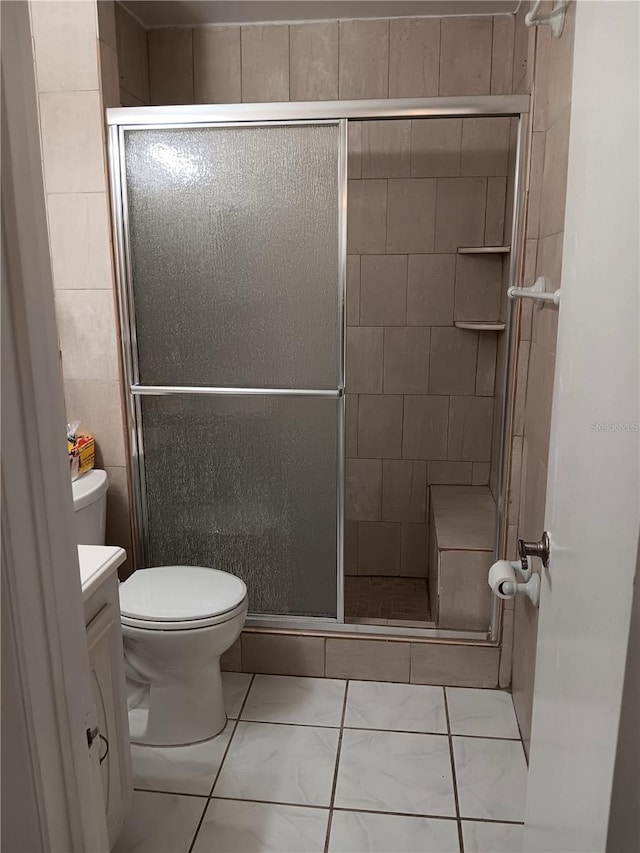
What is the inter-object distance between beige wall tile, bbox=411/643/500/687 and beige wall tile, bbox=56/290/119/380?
1.43 m

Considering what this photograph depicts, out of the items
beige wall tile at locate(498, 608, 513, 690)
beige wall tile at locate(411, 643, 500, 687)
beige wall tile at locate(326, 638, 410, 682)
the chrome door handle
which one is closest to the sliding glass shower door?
beige wall tile at locate(326, 638, 410, 682)

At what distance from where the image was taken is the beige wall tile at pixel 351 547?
3.18 metres

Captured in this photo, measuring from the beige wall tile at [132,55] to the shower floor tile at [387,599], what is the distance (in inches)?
84.5

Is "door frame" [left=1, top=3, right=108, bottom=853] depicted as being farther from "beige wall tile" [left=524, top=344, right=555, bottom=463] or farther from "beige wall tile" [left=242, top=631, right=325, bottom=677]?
"beige wall tile" [left=242, top=631, right=325, bottom=677]

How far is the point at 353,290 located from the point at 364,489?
2.94ft

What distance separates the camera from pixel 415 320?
296 centimetres

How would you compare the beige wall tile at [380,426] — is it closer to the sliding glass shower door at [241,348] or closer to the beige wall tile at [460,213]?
the beige wall tile at [460,213]

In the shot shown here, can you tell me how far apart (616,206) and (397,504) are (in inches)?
94.6

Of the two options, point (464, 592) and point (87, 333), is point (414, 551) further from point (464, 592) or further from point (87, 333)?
point (87, 333)

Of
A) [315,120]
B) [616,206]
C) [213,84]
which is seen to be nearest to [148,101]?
[213,84]

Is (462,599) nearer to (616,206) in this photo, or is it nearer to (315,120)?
(315,120)

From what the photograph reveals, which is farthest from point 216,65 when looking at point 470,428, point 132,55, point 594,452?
point 594,452

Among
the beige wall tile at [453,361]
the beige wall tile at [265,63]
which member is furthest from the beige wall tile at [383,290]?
the beige wall tile at [265,63]

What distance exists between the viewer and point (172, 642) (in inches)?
77.7
